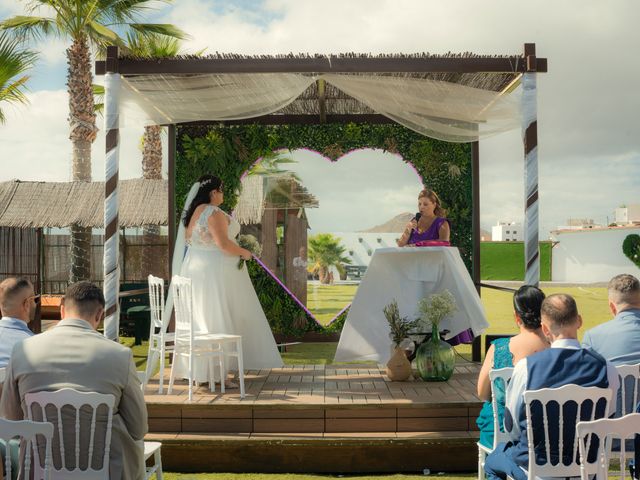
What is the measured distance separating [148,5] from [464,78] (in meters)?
9.44

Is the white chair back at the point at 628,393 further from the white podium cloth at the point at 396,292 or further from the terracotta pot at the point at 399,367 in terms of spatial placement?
the white podium cloth at the point at 396,292

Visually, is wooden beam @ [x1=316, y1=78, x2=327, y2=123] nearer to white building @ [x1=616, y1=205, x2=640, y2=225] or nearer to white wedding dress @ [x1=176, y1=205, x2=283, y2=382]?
white wedding dress @ [x1=176, y1=205, x2=283, y2=382]

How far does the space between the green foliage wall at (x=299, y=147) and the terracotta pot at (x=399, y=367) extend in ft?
7.73

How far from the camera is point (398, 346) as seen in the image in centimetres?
605

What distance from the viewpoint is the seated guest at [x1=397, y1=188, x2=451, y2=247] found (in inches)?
274

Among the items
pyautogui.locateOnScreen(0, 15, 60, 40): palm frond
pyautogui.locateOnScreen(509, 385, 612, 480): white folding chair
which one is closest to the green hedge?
pyautogui.locateOnScreen(0, 15, 60, 40): palm frond

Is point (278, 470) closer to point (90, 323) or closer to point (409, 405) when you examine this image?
point (409, 405)

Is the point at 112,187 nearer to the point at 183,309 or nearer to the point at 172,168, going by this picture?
the point at 183,309

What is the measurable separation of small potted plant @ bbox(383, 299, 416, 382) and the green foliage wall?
2.29 metres

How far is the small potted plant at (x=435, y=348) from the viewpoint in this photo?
588cm

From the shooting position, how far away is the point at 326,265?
876 centimetres

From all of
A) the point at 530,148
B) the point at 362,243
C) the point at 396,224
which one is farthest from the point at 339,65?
the point at 362,243

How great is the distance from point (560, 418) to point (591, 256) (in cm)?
3686

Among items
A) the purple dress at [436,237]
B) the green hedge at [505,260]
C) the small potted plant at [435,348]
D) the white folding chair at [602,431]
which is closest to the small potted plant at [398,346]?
the small potted plant at [435,348]
